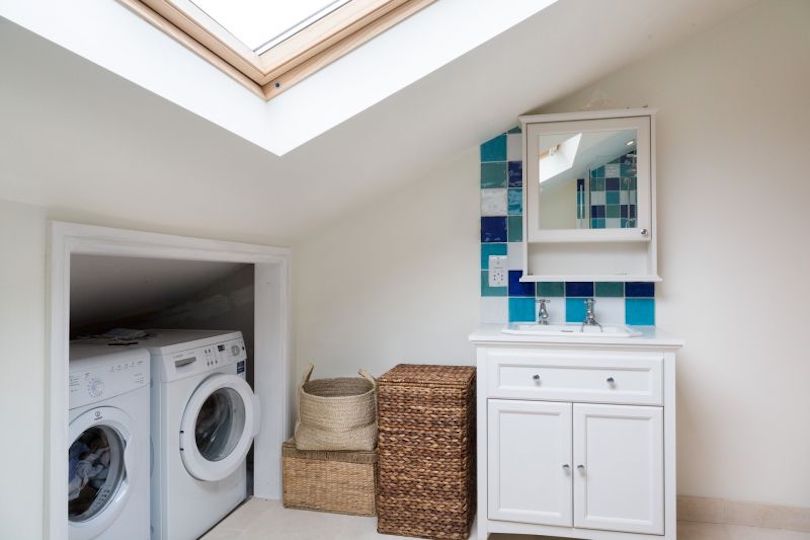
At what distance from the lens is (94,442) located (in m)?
1.77

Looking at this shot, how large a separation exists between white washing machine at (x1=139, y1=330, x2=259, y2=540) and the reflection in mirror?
1.61m

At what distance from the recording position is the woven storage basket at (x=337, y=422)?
228 cm

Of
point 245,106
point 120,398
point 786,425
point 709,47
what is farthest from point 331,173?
point 786,425

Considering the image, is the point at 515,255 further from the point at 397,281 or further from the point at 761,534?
the point at 761,534

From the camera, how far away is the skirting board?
2.20 metres

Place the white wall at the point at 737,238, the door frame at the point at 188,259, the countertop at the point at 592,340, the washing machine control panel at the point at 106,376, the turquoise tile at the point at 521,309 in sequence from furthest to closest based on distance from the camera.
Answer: the turquoise tile at the point at 521,309 < the white wall at the point at 737,238 < the countertop at the point at 592,340 < the washing machine control panel at the point at 106,376 < the door frame at the point at 188,259

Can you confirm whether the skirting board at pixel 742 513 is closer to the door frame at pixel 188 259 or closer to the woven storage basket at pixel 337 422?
the woven storage basket at pixel 337 422

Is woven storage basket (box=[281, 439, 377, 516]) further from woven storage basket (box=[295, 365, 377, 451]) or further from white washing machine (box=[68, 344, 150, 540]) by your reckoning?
white washing machine (box=[68, 344, 150, 540])

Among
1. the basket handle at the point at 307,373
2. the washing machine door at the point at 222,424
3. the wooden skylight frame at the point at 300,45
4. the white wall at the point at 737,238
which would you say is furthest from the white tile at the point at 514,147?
the washing machine door at the point at 222,424

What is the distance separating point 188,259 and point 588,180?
1772mm

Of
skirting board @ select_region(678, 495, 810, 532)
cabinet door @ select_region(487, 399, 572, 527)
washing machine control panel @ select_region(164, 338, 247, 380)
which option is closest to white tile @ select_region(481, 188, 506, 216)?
cabinet door @ select_region(487, 399, 572, 527)

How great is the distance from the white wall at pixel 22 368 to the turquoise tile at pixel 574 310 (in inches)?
79.9

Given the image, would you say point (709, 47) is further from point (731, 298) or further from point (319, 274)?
point (319, 274)

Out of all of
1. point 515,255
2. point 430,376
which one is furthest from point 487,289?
point 430,376
